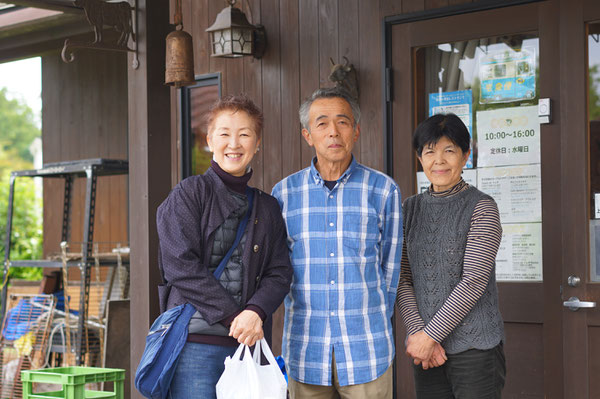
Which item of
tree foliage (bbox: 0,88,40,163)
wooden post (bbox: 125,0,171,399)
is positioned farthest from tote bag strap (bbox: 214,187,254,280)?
tree foliage (bbox: 0,88,40,163)

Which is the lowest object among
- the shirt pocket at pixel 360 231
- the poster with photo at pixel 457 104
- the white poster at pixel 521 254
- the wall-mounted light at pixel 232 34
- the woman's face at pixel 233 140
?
the white poster at pixel 521 254

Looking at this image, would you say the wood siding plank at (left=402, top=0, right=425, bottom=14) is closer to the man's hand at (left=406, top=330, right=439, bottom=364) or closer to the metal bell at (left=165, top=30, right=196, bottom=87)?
the metal bell at (left=165, top=30, right=196, bottom=87)

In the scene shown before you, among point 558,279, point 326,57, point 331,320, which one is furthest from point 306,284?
point 326,57

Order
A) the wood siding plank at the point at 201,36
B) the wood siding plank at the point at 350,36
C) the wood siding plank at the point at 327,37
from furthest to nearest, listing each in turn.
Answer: the wood siding plank at the point at 201,36, the wood siding plank at the point at 327,37, the wood siding plank at the point at 350,36

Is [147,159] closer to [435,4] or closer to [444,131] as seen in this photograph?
[444,131]

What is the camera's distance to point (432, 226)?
273 cm

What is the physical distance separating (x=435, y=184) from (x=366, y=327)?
590 millimetres

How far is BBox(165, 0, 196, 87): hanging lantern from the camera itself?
3592 mm

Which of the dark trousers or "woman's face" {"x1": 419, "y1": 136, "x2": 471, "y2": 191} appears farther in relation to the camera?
"woman's face" {"x1": 419, "y1": 136, "x2": 471, "y2": 191}

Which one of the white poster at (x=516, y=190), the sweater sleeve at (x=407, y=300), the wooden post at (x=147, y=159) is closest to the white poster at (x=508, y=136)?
the white poster at (x=516, y=190)

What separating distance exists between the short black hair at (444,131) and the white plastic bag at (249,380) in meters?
0.97

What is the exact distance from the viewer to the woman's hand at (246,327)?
2.33 meters

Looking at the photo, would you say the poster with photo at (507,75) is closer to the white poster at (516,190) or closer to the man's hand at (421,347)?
the white poster at (516,190)

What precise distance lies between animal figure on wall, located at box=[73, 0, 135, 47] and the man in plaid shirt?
52.3 inches
